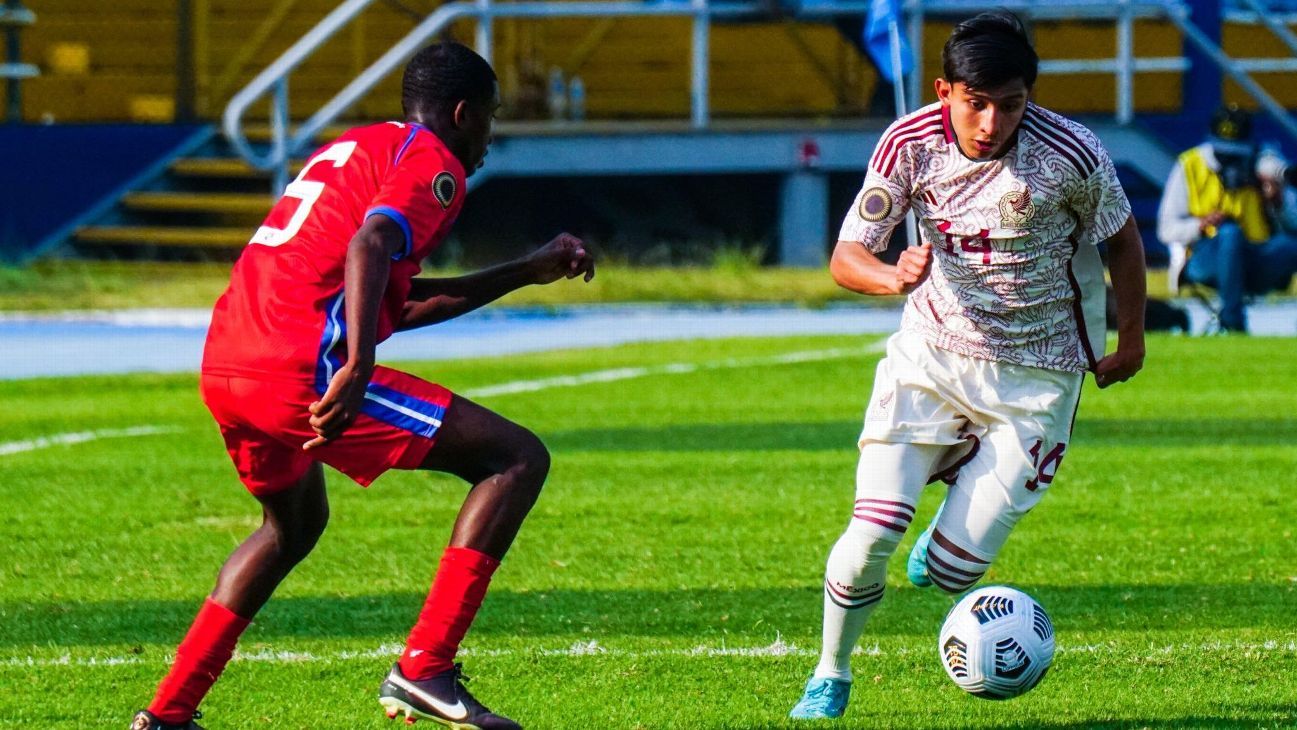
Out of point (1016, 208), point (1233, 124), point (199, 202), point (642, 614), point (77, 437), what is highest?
point (1016, 208)

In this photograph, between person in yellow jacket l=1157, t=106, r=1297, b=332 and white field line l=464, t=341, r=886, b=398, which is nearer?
white field line l=464, t=341, r=886, b=398

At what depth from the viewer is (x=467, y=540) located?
5145 millimetres

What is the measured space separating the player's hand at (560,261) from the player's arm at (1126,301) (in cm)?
136

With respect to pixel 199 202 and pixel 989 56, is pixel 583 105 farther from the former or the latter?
pixel 989 56

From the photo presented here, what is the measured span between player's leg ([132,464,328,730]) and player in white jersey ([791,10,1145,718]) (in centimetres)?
132

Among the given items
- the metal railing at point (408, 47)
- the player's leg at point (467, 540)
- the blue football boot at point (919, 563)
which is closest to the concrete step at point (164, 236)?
the metal railing at point (408, 47)

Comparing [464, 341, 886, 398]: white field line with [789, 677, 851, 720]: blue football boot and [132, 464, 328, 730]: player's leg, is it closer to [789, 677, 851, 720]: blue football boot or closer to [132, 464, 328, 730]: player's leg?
[789, 677, 851, 720]: blue football boot

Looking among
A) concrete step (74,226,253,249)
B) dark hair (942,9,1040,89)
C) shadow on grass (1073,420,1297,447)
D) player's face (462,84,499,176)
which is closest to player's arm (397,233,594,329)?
player's face (462,84,499,176)

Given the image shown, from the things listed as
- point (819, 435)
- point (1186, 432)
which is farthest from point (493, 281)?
point (1186, 432)

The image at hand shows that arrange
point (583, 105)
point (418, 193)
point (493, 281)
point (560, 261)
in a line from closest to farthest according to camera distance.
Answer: point (418, 193)
point (560, 261)
point (493, 281)
point (583, 105)

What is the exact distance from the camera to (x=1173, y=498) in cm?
944

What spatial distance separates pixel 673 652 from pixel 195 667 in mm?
1653

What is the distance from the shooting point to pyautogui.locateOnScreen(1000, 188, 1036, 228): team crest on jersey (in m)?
5.57

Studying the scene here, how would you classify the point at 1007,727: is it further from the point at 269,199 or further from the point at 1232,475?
the point at 269,199
